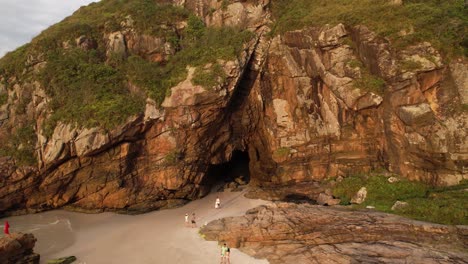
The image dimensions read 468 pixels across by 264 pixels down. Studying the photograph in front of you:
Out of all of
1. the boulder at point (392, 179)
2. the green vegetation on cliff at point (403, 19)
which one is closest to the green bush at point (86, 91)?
the green vegetation on cliff at point (403, 19)

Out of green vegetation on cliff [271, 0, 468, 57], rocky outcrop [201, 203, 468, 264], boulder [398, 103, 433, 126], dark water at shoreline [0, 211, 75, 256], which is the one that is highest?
green vegetation on cliff [271, 0, 468, 57]

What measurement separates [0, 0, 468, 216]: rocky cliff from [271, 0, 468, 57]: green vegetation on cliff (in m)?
0.68

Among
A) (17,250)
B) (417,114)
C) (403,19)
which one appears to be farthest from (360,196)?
(17,250)

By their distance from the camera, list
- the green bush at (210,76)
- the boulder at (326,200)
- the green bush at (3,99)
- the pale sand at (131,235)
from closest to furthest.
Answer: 1. the pale sand at (131,235)
2. the boulder at (326,200)
3. the green bush at (3,99)
4. the green bush at (210,76)

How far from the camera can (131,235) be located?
2077cm

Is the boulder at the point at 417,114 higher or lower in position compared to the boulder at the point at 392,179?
higher

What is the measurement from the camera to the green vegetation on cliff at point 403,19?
920 inches

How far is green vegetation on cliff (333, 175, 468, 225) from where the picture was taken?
1893 centimetres

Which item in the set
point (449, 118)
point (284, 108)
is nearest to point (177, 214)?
point (284, 108)

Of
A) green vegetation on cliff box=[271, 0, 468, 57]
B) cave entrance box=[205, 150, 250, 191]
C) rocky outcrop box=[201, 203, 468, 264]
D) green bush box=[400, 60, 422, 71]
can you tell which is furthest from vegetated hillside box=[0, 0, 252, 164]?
Result: green bush box=[400, 60, 422, 71]

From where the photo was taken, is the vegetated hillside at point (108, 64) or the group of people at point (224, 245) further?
the vegetated hillside at point (108, 64)

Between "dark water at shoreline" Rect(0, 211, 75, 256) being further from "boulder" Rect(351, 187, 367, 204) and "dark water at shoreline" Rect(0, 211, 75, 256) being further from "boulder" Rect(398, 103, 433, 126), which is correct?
"boulder" Rect(398, 103, 433, 126)

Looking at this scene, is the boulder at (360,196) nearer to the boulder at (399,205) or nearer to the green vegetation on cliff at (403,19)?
the boulder at (399,205)

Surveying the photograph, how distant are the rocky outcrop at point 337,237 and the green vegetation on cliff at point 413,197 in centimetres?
158
